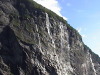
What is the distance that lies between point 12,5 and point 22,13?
5.85 metres


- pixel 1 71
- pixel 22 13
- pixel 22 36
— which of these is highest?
pixel 22 13

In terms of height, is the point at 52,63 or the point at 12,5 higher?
the point at 12,5

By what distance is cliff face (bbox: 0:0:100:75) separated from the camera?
112 metres

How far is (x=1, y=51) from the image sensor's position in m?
112

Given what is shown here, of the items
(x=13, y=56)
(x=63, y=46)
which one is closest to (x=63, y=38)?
(x=63, y=46)

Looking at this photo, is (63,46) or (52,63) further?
(63,46)

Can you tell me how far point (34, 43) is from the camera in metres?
119

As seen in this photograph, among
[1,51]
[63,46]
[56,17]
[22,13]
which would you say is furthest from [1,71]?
[56,17]

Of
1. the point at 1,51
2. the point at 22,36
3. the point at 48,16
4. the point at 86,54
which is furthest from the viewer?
the point at 86,54

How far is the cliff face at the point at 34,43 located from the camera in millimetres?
111938

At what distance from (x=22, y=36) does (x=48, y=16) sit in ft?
88.1

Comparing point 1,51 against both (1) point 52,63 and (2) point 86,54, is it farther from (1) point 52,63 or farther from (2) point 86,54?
(2) point 86,54

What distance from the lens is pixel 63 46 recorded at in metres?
142

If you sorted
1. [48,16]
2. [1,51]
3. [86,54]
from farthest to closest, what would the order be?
1. [86,54]
2. [48,16]
3. [1,51]
